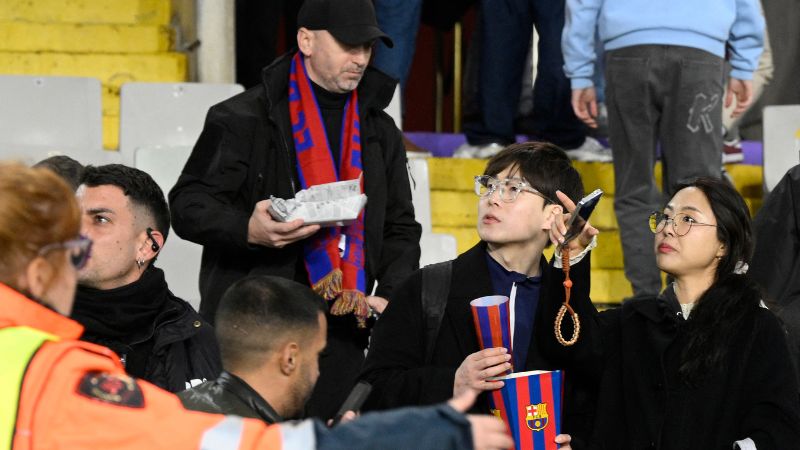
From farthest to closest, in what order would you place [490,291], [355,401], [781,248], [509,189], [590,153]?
[590,153] → [781,248] → [509,189] → [490,291] → [355,401]

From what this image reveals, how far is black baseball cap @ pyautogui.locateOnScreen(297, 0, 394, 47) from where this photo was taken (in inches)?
178

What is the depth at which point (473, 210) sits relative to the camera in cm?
695

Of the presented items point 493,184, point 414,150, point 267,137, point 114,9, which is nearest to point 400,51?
point 414,150

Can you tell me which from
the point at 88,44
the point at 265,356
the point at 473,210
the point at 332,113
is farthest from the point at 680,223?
the point at 88,44

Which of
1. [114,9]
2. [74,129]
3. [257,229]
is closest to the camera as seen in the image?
[257,229]

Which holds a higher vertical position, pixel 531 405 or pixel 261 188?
pixel 261 188

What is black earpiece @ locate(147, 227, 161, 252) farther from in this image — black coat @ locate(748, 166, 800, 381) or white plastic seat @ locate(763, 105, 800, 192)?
white plastic seat @ locate(763, 105, 800, 192)

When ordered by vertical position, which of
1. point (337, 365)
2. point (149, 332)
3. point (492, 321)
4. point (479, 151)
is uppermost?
point (479, 151)

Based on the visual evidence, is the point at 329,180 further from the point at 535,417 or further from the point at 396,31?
the point at 396,31

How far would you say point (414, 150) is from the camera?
7.06 metres

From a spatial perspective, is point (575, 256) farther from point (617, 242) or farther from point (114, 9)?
point (114, 9)

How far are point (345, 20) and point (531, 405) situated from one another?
1703mm

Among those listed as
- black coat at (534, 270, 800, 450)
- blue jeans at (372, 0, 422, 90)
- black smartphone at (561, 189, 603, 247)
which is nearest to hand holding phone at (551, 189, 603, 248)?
black smartphone at (561, 189, 603, 247)

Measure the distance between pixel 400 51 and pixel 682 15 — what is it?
1.48 meters
